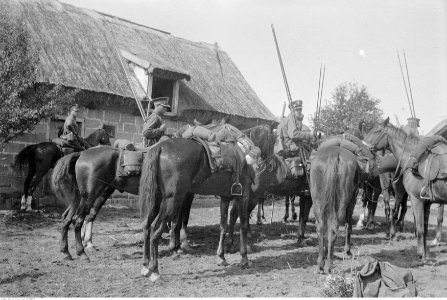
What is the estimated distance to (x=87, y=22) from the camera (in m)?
16.4

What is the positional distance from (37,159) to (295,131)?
274 inches

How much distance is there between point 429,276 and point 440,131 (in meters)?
10.6

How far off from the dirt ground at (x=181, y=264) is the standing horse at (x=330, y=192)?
526 mm

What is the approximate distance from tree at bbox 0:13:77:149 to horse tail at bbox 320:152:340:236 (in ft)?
24.0

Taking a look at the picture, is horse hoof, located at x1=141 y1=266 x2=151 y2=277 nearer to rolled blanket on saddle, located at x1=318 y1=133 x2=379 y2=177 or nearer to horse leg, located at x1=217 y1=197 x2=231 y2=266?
horse leg, located at x1=217 y1=197 x2=231 y2=266

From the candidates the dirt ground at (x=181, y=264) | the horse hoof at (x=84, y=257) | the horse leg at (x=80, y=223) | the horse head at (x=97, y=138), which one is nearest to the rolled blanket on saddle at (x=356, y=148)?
the dirt ground at (x=181, y=264)

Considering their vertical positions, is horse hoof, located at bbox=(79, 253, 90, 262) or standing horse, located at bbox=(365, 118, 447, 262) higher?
standing horse, located at bbox=(365, 118, 447, 262)

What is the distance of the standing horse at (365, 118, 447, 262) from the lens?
718 centimetres

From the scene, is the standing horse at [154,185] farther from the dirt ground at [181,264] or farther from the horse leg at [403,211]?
the horse leg at [403,211]

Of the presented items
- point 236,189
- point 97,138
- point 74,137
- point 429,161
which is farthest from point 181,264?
point 74,137

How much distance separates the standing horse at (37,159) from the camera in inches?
428

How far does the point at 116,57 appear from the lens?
51.6 feet

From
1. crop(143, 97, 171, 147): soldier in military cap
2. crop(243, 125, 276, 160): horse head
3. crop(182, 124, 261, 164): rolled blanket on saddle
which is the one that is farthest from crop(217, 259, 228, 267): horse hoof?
crop(143, 97, 171, 147): soldier in military cap

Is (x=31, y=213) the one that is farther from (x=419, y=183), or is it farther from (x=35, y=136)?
(x=419, y=183)
